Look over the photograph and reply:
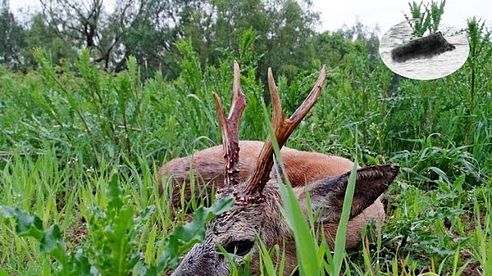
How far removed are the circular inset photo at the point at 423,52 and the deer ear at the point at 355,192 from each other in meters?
1.07

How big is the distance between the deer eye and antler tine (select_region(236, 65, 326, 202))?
18cm

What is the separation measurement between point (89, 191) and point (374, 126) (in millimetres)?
2026

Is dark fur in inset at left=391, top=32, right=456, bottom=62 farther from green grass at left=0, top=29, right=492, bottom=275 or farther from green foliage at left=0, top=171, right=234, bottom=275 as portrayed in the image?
green foliage at left=0, top=171, right=234, bottom=275

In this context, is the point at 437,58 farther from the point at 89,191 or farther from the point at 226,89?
the point at 89,191

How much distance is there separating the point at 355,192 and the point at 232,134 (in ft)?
1.86

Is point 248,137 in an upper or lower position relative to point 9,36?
lower

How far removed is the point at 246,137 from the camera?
4.37 meters

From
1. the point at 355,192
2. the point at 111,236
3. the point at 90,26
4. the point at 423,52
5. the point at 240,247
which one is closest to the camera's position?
the point at 111,236

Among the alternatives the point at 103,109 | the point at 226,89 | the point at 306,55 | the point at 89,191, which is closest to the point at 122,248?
the point at 89,191

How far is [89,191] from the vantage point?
122 inches

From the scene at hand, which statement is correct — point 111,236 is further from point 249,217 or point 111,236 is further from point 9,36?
point 9,36

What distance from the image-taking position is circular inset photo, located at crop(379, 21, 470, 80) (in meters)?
3.57

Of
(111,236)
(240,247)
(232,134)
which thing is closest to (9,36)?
(232,134)

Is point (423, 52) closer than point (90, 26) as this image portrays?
Yes
